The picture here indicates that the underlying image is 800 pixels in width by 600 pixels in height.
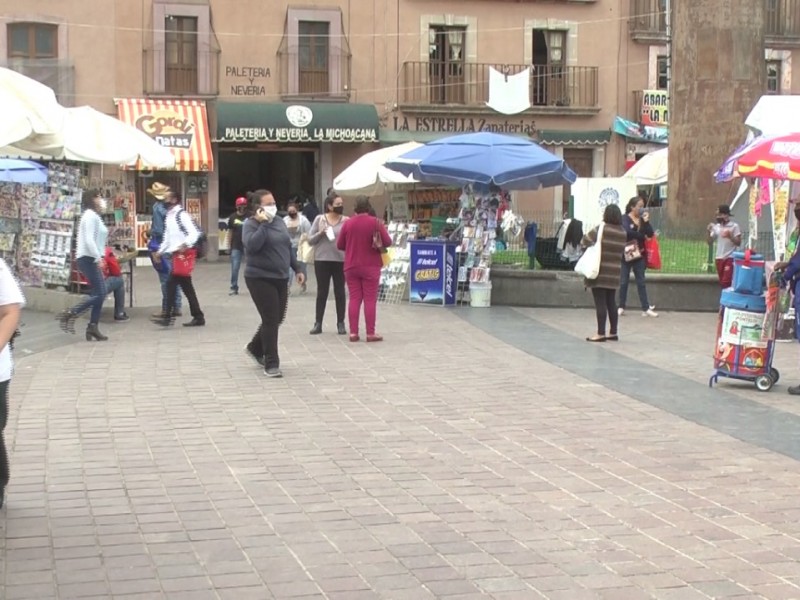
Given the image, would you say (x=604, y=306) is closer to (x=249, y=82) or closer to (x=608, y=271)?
(x=608, y=271)

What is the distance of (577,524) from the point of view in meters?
5.87

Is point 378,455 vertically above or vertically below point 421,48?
below

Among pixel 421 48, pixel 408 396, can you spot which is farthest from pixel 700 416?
pixel 421 48

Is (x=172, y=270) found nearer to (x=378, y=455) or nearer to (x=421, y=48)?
(x=378, y=455)

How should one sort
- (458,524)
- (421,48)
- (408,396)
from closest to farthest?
(458,524) < (408,396) < (421,48)

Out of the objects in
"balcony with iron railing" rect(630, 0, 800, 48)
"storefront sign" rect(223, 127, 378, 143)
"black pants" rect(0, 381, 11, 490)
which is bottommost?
"black pants" rect(0, 381, 11, 490)

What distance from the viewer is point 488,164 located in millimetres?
15789

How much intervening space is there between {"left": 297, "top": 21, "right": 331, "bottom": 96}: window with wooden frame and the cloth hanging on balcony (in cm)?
430

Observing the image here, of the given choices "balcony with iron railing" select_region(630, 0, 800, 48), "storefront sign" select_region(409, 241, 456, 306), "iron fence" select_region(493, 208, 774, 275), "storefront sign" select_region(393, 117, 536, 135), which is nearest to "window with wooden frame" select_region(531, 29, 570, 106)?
"storefront sign" select_region(393, 117, 536, 135)

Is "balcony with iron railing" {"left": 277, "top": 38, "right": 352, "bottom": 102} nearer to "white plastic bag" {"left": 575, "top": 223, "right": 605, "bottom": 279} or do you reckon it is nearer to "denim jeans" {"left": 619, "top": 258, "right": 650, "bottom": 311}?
"denim jeans" {"left": 619, "top": 258, "right": 650, "bottom": 311}

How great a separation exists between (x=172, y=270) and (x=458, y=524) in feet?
27.6

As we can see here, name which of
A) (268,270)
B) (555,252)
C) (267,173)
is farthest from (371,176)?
(268,270)

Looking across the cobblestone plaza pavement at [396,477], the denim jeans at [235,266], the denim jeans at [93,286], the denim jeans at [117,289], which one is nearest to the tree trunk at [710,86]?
the denim jeans at [235,266]

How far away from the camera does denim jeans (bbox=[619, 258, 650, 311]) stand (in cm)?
1534
